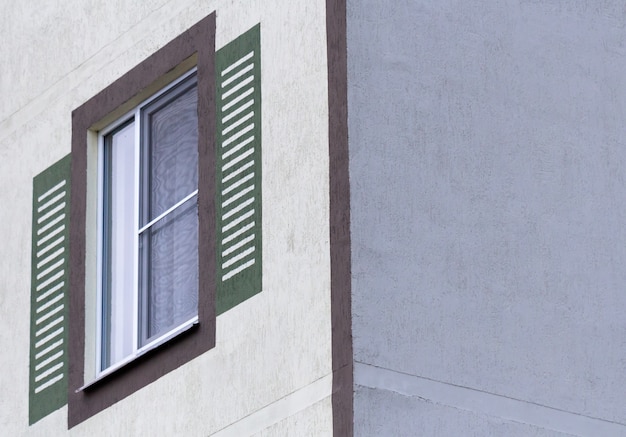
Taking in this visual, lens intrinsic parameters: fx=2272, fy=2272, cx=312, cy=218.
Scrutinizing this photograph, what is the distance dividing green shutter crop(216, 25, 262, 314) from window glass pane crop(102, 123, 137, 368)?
1.12m

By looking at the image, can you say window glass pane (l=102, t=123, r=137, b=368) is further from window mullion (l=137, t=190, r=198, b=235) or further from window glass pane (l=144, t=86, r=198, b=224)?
window glass pane (l=144, t=86, r=198, b=224)

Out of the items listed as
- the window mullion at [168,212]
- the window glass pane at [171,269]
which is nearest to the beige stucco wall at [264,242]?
the window glass pane at [171,269]

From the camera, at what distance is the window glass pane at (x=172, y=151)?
45.8 feet

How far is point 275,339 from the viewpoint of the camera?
12500mm

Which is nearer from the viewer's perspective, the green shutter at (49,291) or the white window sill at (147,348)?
the white window sill at (147,348)

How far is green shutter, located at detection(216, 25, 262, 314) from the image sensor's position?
42.4ft

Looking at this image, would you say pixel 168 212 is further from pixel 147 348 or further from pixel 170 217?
pixel 147 348

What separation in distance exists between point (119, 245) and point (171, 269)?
0.57m

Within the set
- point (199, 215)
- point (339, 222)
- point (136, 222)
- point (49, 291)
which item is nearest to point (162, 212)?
point (136, 222)

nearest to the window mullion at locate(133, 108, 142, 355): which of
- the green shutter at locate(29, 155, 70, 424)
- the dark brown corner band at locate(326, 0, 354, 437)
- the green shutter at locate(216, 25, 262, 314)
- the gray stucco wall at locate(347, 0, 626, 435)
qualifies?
the green shutter at locate(29, 155, 70, 424)

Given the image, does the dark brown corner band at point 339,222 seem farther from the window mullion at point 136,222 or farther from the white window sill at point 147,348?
the window mullion at point 136,222

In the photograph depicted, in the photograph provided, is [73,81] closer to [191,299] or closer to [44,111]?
[44,111]

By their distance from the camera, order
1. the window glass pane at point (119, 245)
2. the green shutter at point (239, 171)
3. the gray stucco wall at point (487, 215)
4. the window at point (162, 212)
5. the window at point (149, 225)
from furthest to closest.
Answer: the window glass pane at point (119, 245) < the window at point (149, 225) < the window at point (162, 212) < the green shutter at point (239, 171) < the gray stucco wall at point (487, 215)

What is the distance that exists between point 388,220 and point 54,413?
3067 millimetres
